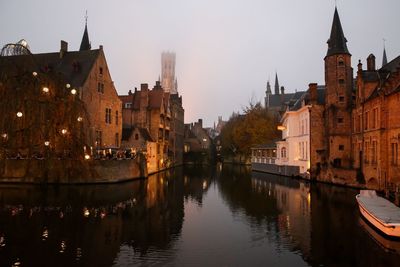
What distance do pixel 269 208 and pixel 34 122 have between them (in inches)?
641

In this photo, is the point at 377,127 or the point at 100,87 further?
the point at 100,87

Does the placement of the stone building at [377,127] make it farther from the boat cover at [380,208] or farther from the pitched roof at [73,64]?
the pitched roof at [73,64]

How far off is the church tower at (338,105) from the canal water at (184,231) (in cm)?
1159

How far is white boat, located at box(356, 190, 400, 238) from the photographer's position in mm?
15617

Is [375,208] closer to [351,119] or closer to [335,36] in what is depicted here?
[351,119]

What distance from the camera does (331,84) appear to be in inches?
1593

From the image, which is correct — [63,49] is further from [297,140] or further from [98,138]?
[297,140]

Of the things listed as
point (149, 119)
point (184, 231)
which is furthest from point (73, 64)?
point (184, 231)

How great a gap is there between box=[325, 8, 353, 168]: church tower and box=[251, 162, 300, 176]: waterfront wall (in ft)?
25.6

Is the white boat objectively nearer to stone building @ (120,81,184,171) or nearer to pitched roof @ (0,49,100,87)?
pitched roof @ (0,49,100,87)

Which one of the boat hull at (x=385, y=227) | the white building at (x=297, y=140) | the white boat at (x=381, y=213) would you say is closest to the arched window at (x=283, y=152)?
the white building at (x=297, y=140)

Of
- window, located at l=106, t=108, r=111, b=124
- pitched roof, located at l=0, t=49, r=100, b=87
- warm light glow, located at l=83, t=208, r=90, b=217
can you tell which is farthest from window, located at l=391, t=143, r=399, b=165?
window, located at l=106, t=108, r=111, b=124

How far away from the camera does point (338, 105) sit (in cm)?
3991

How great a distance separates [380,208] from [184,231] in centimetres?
1058
